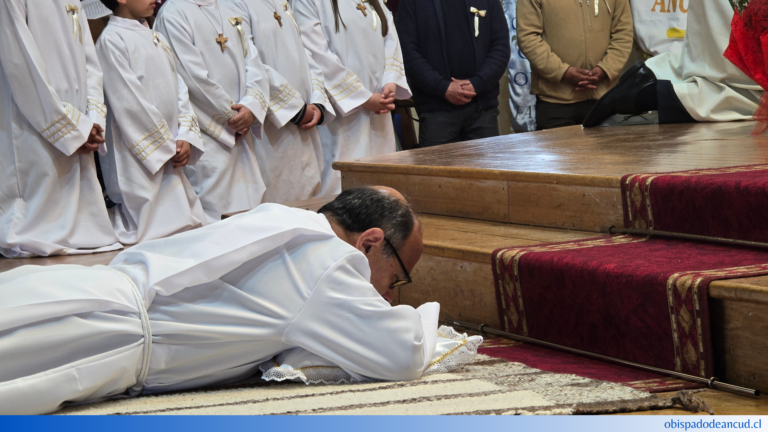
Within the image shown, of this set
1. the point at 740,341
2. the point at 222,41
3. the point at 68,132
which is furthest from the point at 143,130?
the point at 740,341

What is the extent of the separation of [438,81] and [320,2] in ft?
3.21

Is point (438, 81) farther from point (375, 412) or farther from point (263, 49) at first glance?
point (375, 412)

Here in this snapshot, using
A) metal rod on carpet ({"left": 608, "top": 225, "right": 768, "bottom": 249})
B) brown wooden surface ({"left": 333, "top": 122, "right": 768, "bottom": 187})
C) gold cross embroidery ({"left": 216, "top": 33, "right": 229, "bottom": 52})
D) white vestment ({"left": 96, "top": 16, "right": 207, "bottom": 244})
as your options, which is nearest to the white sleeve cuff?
white vestment ({"left": 96, "top": 16, "right": 207, "bottom": 244})

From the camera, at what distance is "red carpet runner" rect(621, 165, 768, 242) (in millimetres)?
2375

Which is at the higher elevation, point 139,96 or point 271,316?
point 139,96

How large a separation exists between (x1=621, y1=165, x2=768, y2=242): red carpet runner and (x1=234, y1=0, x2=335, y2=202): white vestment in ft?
9.39

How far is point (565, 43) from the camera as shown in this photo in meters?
6.26

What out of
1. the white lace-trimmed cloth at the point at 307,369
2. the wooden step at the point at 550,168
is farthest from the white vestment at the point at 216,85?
the white lace-trimmed cloth at the point at 307,369

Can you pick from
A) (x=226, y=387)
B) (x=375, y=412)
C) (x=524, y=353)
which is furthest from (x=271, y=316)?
(x=524, y=353)

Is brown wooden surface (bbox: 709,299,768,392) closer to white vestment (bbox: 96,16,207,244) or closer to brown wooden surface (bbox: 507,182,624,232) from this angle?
brown wooden surface (bbox: 507,182,624,232)

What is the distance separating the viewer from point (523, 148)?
4090 millimetres

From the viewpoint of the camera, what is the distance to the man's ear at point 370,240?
204 centimetres

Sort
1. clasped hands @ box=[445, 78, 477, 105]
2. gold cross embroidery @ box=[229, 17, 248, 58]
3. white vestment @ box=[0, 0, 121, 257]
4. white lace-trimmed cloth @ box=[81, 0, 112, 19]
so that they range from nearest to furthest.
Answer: white vestment @ box=[0, 0, 121, 257] → gold cross embroidery @ box=[229, 17, 248, 58] → white lace-trimmed cloth @ box=[81, 0, 112, 19] → clasped hands @ box=[445, 78, 477, 105]

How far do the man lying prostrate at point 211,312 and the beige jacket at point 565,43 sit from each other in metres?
4.59
